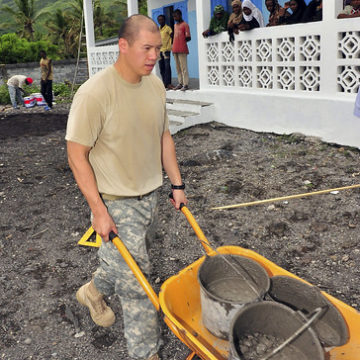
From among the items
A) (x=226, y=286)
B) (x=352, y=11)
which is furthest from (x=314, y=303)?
(x=352, y=11)

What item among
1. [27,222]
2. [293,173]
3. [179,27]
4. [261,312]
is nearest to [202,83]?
[179,27]

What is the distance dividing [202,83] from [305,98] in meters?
2.94

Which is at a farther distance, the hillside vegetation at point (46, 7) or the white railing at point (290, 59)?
the hillside vegetation at point (46, 7)

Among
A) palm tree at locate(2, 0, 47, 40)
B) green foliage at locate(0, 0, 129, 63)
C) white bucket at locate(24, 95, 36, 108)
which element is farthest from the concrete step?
palm tree at locate(2, 0, 47, 40)

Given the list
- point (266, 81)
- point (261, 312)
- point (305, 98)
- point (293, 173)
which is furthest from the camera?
point (266, 81)

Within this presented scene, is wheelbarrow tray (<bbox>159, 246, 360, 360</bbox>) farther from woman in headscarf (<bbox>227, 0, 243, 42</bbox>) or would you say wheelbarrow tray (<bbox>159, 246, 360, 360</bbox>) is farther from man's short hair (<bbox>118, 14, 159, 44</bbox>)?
woman in headscarf (<bbox>227, 0, 243, 42</bbox>)

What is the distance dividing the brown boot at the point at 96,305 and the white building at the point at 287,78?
5.25m

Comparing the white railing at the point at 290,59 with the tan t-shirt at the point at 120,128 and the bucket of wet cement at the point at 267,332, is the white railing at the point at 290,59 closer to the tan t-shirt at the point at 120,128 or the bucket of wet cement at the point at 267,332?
the tan t-shirt at the point at 120,128

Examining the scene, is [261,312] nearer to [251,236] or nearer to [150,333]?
[150,333]

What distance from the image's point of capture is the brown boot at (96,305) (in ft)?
10.1

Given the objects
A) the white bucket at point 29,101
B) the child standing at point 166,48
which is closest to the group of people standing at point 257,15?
the child standing at point 166,48

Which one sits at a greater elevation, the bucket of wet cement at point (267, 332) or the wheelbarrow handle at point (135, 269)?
the wheelbarrow handle at point (135, 269)

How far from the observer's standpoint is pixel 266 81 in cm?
832

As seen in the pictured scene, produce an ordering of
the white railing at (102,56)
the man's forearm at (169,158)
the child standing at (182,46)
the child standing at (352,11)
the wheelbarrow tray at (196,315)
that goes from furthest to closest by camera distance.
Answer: the white railing at (102,56)
the child standing at (182,46)
the child standing at (352,11)
the man's forearm at (169,158)
the wheelbarrow tray at (196,315)
